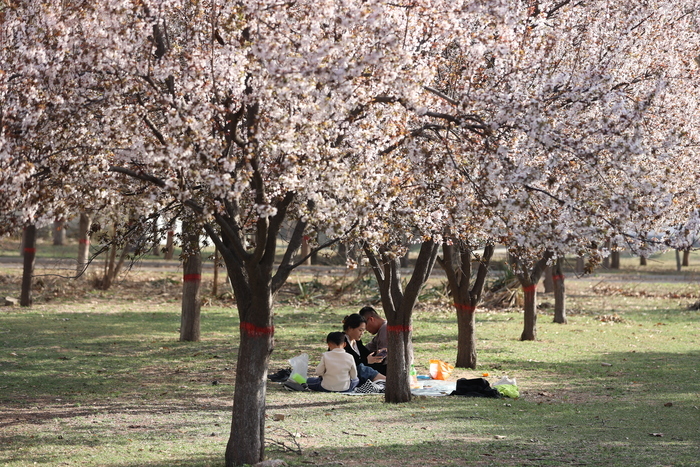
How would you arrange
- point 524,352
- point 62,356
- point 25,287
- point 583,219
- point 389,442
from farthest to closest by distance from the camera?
1. point 25,287
2. point 524,352
3. point 62,356
4. point 389,442
5. point 583,219

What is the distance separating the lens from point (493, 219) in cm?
710

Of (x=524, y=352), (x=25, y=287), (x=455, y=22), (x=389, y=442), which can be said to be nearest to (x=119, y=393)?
(x=389, y=442)

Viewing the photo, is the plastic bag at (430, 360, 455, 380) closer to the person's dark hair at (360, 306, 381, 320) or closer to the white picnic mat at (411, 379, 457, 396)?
the white picnic mat at (411, 379, 457, 396)

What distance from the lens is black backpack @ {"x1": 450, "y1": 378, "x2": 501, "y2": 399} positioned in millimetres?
11352

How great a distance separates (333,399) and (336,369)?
56 centimetres

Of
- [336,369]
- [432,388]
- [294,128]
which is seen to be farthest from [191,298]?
[294,128]

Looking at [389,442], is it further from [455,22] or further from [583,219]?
[455,22]

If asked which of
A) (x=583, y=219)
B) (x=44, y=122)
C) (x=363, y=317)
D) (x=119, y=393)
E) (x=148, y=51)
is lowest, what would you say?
(x=119, y=393)

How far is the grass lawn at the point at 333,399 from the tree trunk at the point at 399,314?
298 mm

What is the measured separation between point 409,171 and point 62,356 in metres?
8.89

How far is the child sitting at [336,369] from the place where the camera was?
37.8ft

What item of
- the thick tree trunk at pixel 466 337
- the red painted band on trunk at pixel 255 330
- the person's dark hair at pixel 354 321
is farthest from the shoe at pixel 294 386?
the red painted band on trunk at pixel 255 330

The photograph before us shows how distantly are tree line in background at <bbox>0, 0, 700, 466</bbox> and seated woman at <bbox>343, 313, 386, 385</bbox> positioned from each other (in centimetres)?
445

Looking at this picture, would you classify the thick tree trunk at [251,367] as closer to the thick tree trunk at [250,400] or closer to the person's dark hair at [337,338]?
the thick tree trunk at [250,400]
